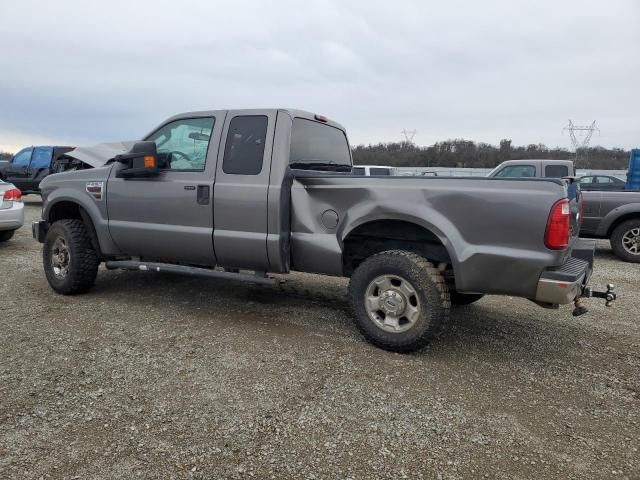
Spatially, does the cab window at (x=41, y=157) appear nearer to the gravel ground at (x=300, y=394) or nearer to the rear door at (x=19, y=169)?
the rear door at (x=19, y=169)

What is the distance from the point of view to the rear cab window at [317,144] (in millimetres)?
4486

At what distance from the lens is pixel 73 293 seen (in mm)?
5277

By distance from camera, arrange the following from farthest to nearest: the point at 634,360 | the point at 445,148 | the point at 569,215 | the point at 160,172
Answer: the point at 445,148
the point at 160,172
the point at 634,360
the point at 569,215

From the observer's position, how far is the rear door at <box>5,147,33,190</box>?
52.1ft

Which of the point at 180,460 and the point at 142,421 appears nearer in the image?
the point at 180,460

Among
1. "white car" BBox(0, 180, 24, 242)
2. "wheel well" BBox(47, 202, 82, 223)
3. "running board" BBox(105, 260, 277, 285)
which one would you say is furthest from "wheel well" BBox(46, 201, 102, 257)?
"white car" BBox(0, 180, 24, 242)

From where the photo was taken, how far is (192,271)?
4586 millimetres

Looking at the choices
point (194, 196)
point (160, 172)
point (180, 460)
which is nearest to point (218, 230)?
point (194, 196)

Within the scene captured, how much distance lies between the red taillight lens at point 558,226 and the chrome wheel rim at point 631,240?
6.45 metres

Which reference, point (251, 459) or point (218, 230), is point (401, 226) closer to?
point (218, 230)

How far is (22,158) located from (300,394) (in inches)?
668

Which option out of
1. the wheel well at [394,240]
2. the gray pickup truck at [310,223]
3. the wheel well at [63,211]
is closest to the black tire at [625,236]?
the gray pickup truck at [310,223]

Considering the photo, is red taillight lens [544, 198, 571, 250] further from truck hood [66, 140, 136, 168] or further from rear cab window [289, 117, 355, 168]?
truck hood [66, 140, 136, 168]

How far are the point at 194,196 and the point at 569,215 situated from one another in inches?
124
